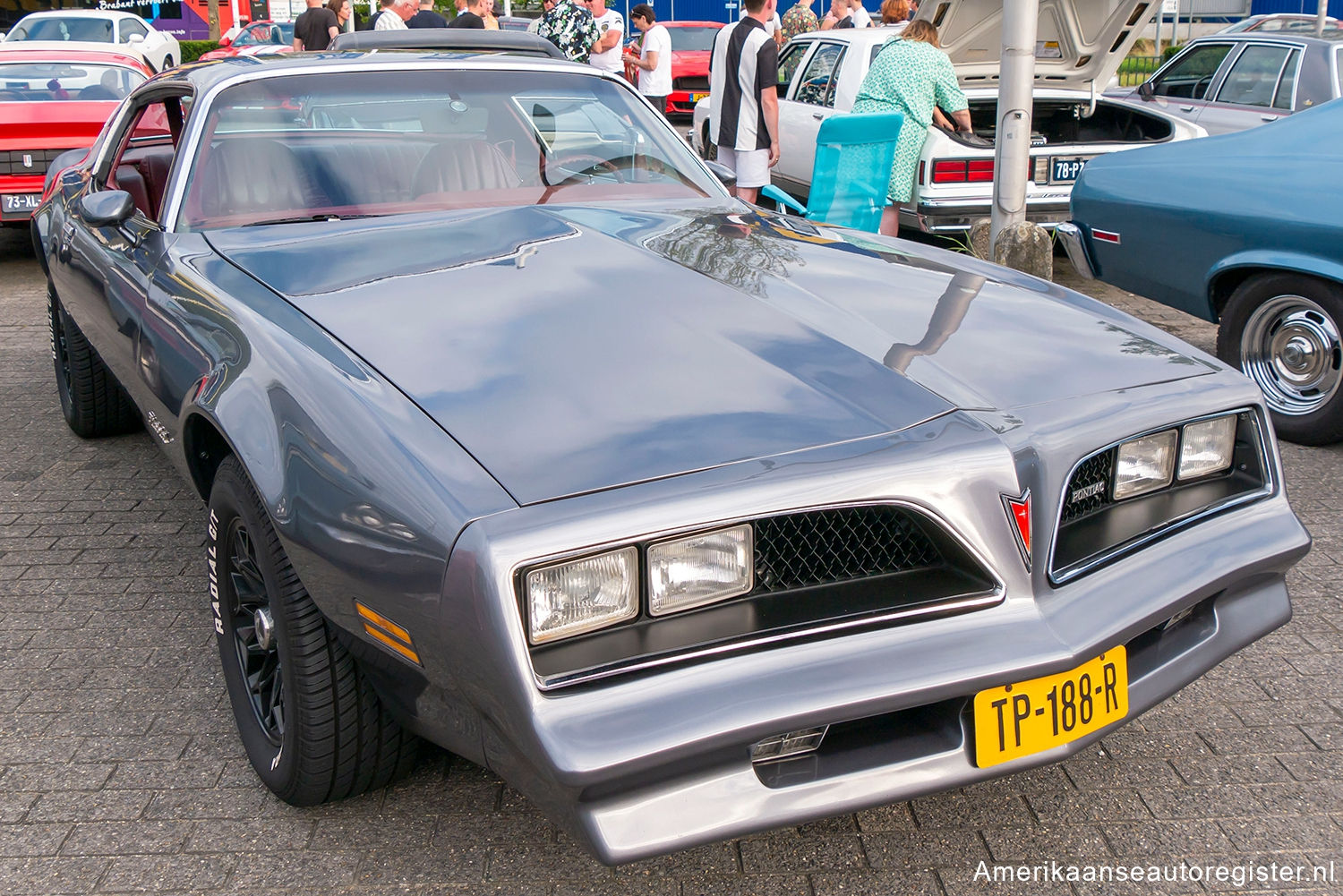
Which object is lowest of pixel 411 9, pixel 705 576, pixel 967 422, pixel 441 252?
pixel 705 576

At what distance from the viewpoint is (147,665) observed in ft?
9.92

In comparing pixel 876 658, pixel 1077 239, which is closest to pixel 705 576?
pixel 876 658

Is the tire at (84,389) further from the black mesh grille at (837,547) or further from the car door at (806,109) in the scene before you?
the car door at (806,109)

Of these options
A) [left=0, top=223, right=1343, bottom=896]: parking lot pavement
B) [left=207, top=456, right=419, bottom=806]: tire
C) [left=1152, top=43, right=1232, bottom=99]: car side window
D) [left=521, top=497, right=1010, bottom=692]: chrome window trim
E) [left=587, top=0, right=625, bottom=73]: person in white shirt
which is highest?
[left=587, top=0, right=625, bottom=73]: person in white shirt

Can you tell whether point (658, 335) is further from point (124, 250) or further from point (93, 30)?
point (93, 30)

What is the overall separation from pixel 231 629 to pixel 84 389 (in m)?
2.57

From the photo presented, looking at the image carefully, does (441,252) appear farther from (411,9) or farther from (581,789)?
(411,9)

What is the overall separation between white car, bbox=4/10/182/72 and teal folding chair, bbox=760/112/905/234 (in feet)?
47.1

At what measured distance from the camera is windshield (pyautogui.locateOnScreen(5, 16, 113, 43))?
17.8m

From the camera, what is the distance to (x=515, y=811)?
7.88ft

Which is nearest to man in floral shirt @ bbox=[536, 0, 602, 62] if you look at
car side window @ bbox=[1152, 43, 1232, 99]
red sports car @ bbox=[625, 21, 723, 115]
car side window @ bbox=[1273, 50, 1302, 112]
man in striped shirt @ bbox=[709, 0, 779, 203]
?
man in striped shirt @ bbox=[709, 0, 779, 203]

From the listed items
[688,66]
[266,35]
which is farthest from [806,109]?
[266,35]

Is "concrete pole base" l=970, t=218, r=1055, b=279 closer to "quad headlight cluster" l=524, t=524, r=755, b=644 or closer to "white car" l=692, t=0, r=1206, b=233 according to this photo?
"white car" l=692, t=0, r=1206, b=233

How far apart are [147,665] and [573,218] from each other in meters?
1.61
